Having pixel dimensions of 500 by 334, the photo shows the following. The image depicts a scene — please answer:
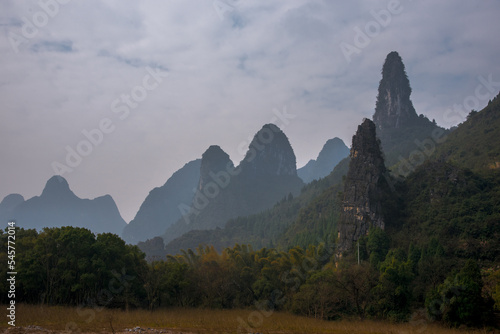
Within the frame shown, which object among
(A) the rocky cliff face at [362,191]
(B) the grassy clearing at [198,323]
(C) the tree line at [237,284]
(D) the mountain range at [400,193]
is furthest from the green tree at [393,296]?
(A) the rocky cliff face at [362,191]

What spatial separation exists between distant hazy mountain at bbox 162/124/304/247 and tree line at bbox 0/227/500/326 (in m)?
129

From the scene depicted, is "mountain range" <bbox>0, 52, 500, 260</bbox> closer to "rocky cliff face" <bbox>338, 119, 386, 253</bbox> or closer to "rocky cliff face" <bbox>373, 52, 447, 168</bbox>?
"rocky cliff face" <bbox>338, 119, 386, 253</bbox>

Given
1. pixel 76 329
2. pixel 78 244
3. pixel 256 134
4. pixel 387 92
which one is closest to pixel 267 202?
pixel 256 134

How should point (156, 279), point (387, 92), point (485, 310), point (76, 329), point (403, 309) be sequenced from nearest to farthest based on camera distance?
point (76, 329)
point (485, 310)
point (403, 309)
point (156, 279)
point (387, 92)

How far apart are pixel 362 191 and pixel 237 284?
75.5 ft

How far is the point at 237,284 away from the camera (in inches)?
1348

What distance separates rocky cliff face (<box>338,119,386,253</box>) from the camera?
158ft

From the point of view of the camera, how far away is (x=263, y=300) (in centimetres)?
3297

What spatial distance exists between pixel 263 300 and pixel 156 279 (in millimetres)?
8824

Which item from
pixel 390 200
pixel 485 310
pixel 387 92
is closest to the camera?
pixel 485 310

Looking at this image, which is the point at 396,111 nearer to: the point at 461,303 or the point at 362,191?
the point at 362,191

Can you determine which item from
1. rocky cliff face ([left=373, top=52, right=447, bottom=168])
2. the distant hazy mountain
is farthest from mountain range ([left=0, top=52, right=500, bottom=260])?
the distant hazy mountain

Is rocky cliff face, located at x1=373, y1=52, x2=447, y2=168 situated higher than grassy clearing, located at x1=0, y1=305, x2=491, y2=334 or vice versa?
rocky cliff face, located at x1=373, y1=52, x2=447, y2=168

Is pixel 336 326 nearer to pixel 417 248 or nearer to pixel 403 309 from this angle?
pixel 403 309
